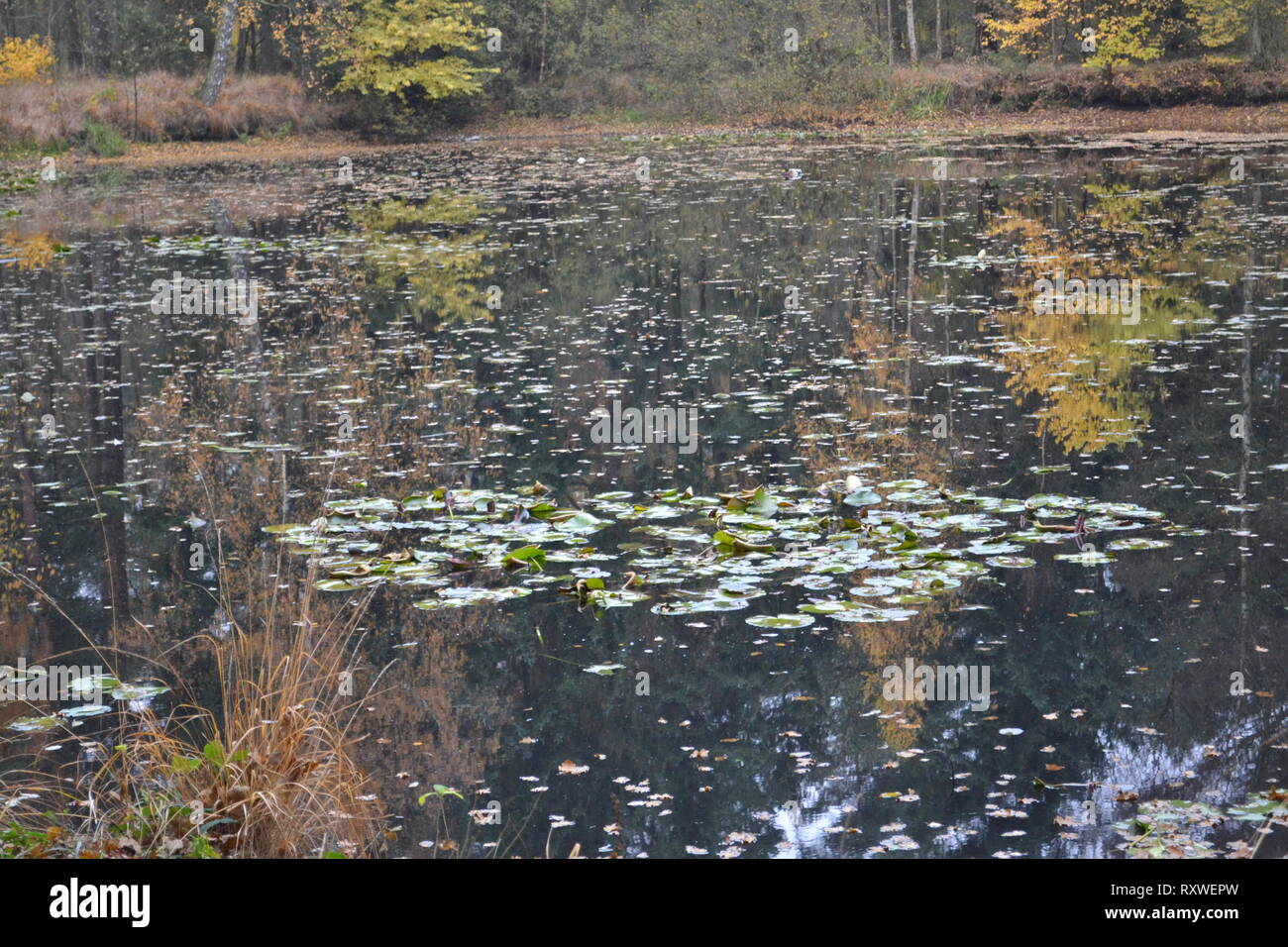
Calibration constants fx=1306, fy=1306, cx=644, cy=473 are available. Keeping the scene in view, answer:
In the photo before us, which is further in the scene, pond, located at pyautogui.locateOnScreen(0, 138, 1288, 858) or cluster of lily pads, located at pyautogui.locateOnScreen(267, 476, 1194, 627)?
cluster of lily pads, located at pyautogui.locateOnScreen(267, 476, 1194, 627)

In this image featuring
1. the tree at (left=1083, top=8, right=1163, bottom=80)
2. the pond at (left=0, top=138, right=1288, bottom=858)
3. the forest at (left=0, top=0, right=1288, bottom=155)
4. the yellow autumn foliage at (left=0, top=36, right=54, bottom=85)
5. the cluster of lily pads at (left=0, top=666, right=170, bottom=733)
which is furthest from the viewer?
the yellow autumn foliage at (left=0, top=36, right=54, bottom=85)

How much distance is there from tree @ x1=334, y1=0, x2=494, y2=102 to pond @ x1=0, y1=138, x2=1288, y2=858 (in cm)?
2777

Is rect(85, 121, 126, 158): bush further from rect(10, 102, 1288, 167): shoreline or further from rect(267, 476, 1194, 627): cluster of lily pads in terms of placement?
rect(267, 476, 1194, 627): cluster of lily pads

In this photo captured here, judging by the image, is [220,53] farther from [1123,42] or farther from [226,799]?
[226,799]

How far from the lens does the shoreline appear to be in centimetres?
3444

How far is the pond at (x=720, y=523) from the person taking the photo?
15.3 ft

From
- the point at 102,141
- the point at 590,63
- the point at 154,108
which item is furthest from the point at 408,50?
the point at 102,141

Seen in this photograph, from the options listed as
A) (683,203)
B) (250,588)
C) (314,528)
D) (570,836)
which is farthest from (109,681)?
(683,203)

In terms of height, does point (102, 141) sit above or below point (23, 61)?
below

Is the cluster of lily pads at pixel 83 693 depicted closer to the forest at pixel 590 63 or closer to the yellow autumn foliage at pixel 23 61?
the forest at pixel 590 63

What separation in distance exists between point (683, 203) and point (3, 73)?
2771 centimetres

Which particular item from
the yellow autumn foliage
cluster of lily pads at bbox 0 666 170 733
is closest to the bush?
the yellow autumn foliage

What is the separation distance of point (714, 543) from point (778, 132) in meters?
36.7

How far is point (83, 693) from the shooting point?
18.2ft
